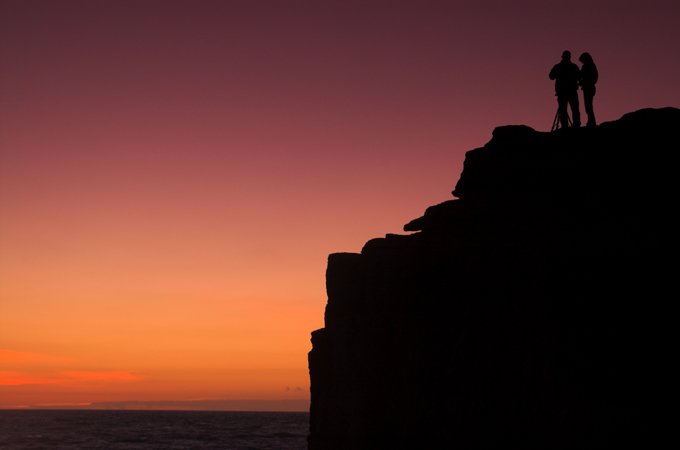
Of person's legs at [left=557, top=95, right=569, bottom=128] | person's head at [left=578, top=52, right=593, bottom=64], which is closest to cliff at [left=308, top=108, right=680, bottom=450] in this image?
person's legs at [left=557, top=95, right=569, bottom=128]

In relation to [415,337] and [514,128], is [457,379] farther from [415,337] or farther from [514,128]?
[514,128]

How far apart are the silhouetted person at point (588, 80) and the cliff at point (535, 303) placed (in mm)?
1792

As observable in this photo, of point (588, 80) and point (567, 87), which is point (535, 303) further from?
point (588, 80)

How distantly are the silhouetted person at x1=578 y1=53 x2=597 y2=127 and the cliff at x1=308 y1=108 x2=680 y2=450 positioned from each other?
179 centimetres

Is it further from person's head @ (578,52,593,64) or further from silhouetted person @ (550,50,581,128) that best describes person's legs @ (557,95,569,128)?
person's head @ (578,52,593,64)

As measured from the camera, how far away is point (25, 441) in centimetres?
7688

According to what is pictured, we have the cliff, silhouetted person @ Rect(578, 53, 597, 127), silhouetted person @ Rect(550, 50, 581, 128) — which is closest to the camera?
the cliff

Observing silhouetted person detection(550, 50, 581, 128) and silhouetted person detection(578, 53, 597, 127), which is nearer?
silhouetted person detection(578, 53, 597, 127)

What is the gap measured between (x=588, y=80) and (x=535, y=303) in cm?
710

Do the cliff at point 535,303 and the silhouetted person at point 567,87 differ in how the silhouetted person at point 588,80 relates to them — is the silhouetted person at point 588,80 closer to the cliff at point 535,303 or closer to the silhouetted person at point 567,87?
the silhouetted person at point 567,87

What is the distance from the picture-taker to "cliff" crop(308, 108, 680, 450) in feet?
39.4

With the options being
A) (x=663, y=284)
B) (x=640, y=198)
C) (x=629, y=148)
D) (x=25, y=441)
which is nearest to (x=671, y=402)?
(x=663, y=284)


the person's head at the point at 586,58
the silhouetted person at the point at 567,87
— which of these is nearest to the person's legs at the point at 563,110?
the silhouetted person at the point at 567,87

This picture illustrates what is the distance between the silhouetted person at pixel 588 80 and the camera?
620 inches
